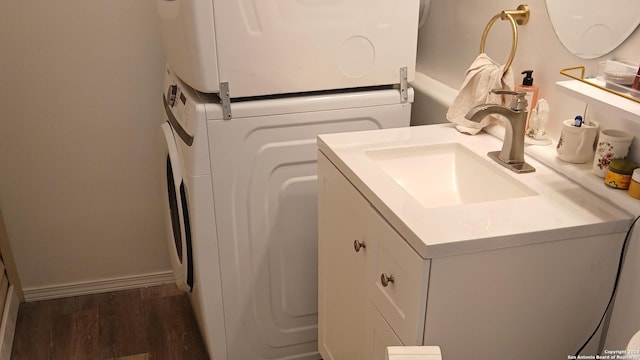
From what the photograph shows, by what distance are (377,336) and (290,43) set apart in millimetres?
856

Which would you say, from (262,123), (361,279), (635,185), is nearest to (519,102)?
(635,185)

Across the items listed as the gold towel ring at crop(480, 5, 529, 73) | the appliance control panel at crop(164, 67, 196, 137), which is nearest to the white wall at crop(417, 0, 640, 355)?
the gold towel ring at crop(480, 5, 529, 73)

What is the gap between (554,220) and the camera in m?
1.17

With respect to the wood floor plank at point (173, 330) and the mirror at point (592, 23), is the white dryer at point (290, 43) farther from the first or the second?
the wood floor plank at point (173, 330)

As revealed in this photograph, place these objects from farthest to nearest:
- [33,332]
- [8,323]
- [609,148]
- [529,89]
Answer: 1. [33,332]
2. [8,323]
3. [529,89]
4. [609,148]

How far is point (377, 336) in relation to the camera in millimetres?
1406

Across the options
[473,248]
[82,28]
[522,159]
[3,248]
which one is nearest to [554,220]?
[473,248]

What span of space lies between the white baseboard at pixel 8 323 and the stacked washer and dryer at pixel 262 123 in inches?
28.1

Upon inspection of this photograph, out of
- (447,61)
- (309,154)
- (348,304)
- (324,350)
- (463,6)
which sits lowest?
(324,350)

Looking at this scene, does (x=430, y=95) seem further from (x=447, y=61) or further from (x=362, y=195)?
(x=362, y=195)

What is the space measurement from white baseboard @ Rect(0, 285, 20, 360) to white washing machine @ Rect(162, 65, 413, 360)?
696mm

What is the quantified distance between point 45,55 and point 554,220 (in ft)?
6.34

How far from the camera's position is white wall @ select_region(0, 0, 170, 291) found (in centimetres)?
224

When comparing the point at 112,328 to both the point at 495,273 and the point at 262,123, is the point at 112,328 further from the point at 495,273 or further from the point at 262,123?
the point at 495,273
